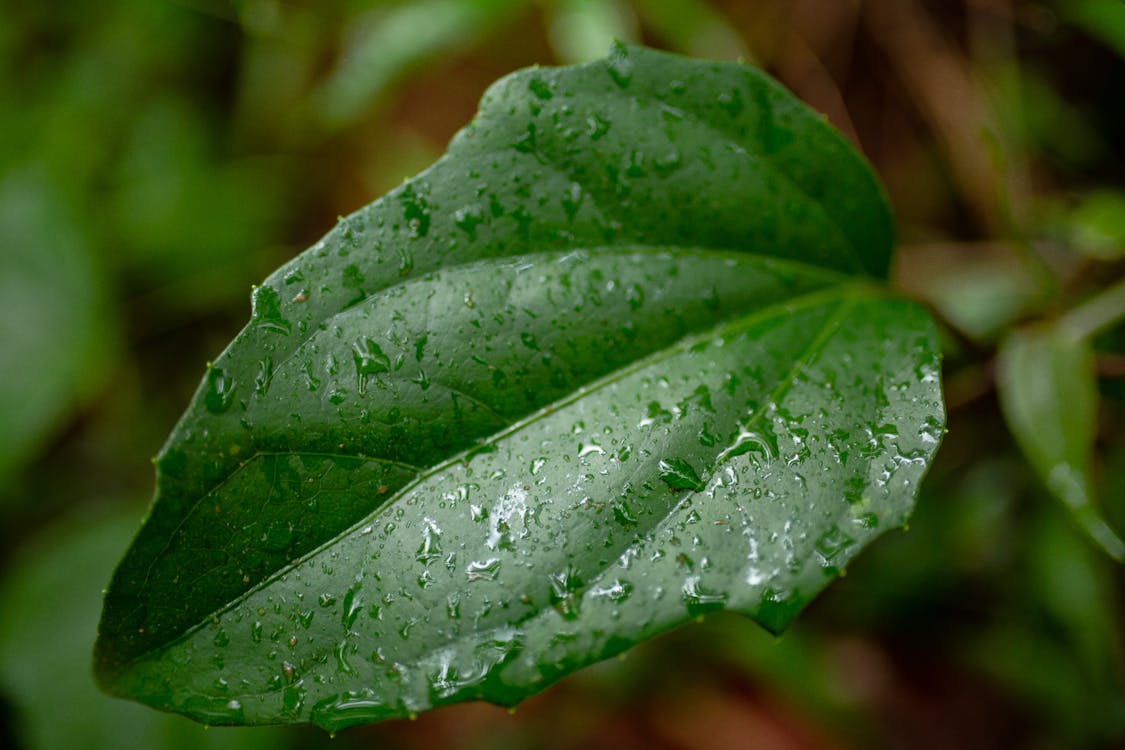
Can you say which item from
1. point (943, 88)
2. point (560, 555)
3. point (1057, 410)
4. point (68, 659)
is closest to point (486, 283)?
point (560, 555)

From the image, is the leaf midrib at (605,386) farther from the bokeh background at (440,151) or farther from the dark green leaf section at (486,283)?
the bokeh background at (440,151)

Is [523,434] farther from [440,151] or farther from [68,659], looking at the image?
[440,151]

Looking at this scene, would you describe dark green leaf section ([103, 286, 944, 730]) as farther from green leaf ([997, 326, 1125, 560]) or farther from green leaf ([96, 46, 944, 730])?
green leaf ([997, 326, 1125, 560])

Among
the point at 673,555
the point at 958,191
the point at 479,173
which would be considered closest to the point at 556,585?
the point at 673,555

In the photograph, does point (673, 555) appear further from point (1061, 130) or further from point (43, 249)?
point (43, 249)

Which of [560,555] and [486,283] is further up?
[486,283]

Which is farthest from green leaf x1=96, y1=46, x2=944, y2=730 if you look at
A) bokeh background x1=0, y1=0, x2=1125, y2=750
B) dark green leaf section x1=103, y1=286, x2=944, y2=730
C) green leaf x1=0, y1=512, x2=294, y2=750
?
green leaf x1=0, y1=512, x2=294, y2=750
